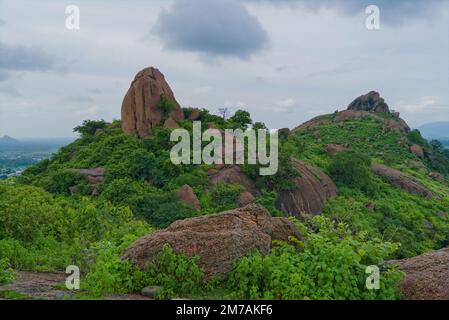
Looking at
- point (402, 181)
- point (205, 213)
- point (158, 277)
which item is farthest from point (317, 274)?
point (402, 181)

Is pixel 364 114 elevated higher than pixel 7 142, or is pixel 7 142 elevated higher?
pixel 7 142

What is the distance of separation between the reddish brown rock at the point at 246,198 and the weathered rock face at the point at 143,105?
866cm

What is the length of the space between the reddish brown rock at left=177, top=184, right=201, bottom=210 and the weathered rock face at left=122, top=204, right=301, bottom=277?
14988mm

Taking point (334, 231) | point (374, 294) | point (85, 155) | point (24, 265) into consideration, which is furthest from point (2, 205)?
point (85, 155)

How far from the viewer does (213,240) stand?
19.7 feet

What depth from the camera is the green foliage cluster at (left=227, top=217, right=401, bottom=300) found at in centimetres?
511

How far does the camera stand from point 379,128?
51.7 m

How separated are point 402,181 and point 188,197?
19203mm

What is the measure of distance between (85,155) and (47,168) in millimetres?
2682

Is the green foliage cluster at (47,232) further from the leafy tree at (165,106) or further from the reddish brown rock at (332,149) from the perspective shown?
the reddish brown rock at (332,149)

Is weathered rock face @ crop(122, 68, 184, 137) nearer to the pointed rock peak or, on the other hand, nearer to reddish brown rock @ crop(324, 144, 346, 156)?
reddish brown rock @ crop(324, 144, 346, 156)

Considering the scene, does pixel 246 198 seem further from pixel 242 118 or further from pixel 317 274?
pixel 317 274

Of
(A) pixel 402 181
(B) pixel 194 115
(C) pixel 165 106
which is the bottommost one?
(A) pixel 402 181
